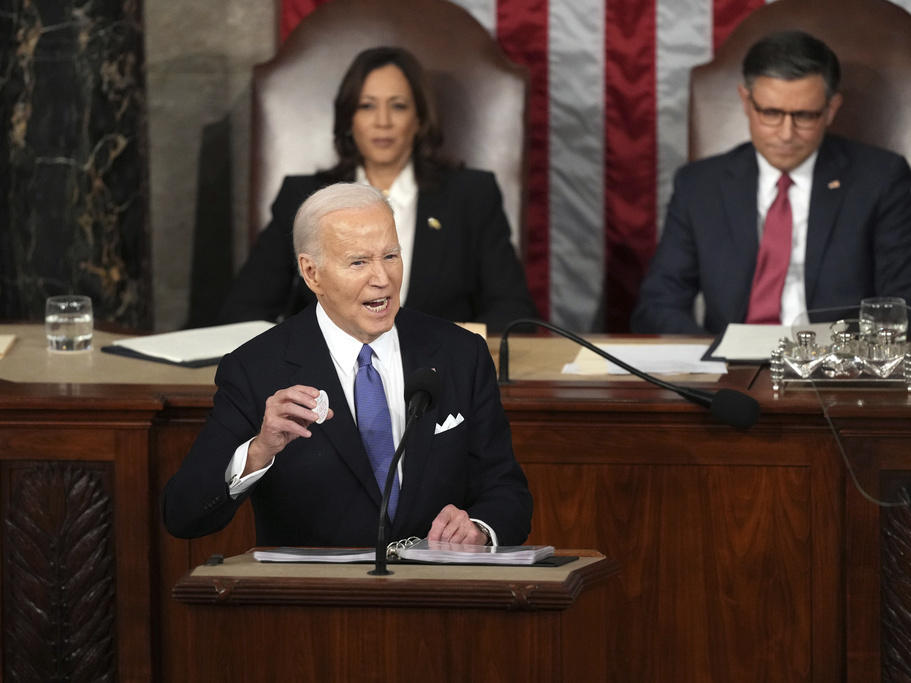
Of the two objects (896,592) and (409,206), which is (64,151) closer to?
(409,206)

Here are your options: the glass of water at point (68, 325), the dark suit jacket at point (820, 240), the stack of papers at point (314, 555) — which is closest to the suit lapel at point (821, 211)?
the dark suit jacket at point (820, 240)

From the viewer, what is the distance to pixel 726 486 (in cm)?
301

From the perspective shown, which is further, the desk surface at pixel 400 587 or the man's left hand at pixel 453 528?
the man's left hand at pixel 453 528

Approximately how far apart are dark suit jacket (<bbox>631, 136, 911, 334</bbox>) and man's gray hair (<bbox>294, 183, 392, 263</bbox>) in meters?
2.14

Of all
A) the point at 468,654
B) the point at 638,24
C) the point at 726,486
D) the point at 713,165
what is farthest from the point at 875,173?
the point at 468,654

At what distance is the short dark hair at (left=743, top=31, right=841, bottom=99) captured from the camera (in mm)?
4465

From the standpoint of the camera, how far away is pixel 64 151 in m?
5.09

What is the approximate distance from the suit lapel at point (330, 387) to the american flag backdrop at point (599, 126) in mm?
3072

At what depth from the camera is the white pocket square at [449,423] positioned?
2.53 metres

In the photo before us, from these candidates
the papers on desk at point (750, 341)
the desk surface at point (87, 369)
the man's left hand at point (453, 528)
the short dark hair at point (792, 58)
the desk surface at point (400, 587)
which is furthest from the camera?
the short dark hair at point (792, 58)

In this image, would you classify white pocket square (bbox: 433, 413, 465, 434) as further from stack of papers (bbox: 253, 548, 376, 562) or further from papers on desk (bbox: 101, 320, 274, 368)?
papers on desk (bbox: 101, 320, 274, 368)

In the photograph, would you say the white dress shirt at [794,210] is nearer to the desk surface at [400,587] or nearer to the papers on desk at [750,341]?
the papers on desk at [750,341]

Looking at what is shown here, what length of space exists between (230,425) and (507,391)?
824mm

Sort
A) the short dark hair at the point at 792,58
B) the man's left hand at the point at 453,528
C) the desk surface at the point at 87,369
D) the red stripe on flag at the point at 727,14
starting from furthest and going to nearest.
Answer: the red stripe on flag at the point at 727,14, the short dark hair at the point at 792,58, the desk surface at the point at 87,369, the man's left hand at the point at 453,528
